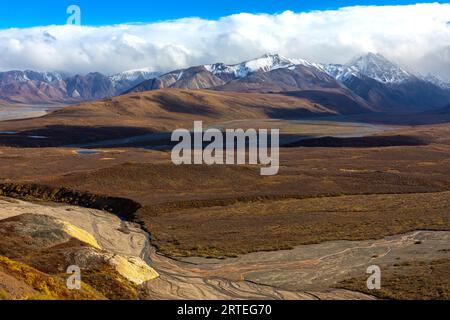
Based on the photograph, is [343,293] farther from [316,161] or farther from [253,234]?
[316,161]

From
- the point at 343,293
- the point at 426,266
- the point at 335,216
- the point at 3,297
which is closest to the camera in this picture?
the point at 3,297

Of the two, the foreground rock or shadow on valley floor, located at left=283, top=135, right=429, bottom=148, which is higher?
shadow on valley floor, located at left=283, top=135, right=429, bottom=148

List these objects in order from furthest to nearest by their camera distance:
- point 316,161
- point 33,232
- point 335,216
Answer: point 316,161 → point 335,216 → point 33,232

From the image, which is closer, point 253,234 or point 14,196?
point 253,234

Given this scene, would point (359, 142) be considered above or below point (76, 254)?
above

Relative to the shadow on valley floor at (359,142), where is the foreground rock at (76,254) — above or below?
below

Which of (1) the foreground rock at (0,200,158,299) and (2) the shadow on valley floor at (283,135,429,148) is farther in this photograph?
(2) the shadow on valley floor at (283,135,429,148)

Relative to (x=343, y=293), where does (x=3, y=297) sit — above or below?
above

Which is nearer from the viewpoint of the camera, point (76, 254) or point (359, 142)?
point (76, 254)

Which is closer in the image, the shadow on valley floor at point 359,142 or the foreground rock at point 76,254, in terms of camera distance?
the foreground rock at point 76,254
